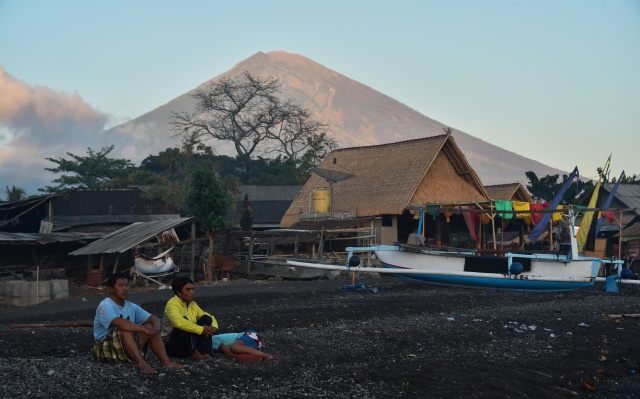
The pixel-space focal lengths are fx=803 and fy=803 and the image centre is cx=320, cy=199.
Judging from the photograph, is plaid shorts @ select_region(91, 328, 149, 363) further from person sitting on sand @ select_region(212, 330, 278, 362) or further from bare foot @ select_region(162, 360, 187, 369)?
person sitting on sand @ select_region(212, 330, 278, 362)

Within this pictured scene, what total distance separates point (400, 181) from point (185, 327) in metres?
19.4

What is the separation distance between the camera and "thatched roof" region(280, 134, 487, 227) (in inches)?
1063

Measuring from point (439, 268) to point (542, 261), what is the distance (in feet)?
8.48

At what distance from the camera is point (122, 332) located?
27.0 ft

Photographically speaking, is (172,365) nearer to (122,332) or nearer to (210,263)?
(122,332)

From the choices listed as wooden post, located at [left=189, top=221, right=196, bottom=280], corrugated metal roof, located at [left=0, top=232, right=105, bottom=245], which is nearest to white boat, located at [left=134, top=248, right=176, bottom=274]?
wooden post, located at [left=189, top=221, right=196, bottom=280]

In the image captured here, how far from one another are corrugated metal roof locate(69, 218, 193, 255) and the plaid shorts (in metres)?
11.3

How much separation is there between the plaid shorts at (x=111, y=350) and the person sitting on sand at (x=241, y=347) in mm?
1027

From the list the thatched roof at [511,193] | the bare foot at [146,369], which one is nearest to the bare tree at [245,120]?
the thatched roof at [511,193]

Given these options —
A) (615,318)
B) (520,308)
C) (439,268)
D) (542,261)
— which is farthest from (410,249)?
(615,318)

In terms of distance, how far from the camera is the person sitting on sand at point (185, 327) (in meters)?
8.61

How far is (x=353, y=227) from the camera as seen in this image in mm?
26672

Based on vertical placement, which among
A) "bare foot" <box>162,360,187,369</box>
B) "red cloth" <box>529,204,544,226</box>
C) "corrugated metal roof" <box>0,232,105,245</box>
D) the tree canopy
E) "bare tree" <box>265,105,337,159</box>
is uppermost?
"bare tree" <box>265,105,337,159</box>

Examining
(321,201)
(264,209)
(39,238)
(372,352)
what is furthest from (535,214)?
(264,209)
